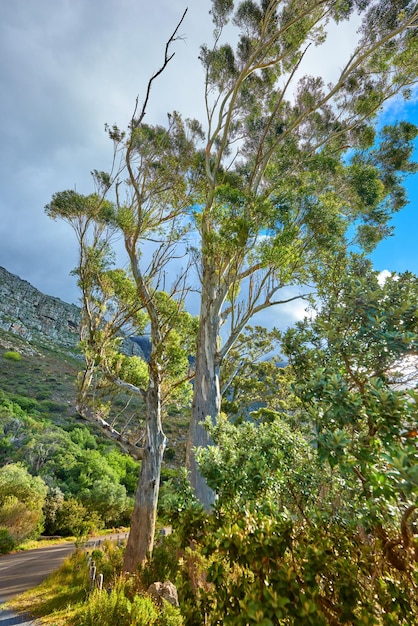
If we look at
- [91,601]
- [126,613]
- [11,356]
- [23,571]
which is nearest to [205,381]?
[126,613]

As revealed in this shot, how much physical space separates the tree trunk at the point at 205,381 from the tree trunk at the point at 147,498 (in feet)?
3.24

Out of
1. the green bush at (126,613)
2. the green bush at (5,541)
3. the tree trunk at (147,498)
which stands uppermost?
the tree trunk at (147,498)

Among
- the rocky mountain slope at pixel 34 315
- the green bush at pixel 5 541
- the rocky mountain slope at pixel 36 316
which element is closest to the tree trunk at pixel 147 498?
the green bush at pixel 5 541

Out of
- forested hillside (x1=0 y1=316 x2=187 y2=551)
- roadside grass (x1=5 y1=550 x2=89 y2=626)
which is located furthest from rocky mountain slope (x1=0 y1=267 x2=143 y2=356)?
roadside grass (x1=5 y1=550 x2=89 y2=626)

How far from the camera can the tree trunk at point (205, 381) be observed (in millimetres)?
5906

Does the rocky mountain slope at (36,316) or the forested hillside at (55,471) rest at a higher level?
the rocky mountain slope at (36,316)

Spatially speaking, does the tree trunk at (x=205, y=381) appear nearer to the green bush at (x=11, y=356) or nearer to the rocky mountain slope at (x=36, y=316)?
the green bush at (x=11, y=356)

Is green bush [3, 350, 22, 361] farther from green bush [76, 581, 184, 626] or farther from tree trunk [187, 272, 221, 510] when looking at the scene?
green bush [76, 581, 184, 626]

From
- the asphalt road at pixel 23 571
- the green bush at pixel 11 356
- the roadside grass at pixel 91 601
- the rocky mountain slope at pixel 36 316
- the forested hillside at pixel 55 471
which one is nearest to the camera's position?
the roadside grass at pixel 91 601

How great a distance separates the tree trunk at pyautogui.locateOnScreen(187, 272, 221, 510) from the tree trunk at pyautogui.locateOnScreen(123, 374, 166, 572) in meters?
0.99

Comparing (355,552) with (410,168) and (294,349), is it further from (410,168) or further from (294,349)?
(410,168)

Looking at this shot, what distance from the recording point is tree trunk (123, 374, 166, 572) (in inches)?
253

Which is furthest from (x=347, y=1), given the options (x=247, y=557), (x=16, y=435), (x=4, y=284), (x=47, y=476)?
(x=4, y=284)

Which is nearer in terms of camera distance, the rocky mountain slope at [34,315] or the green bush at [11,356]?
the green bush at [11,356]
